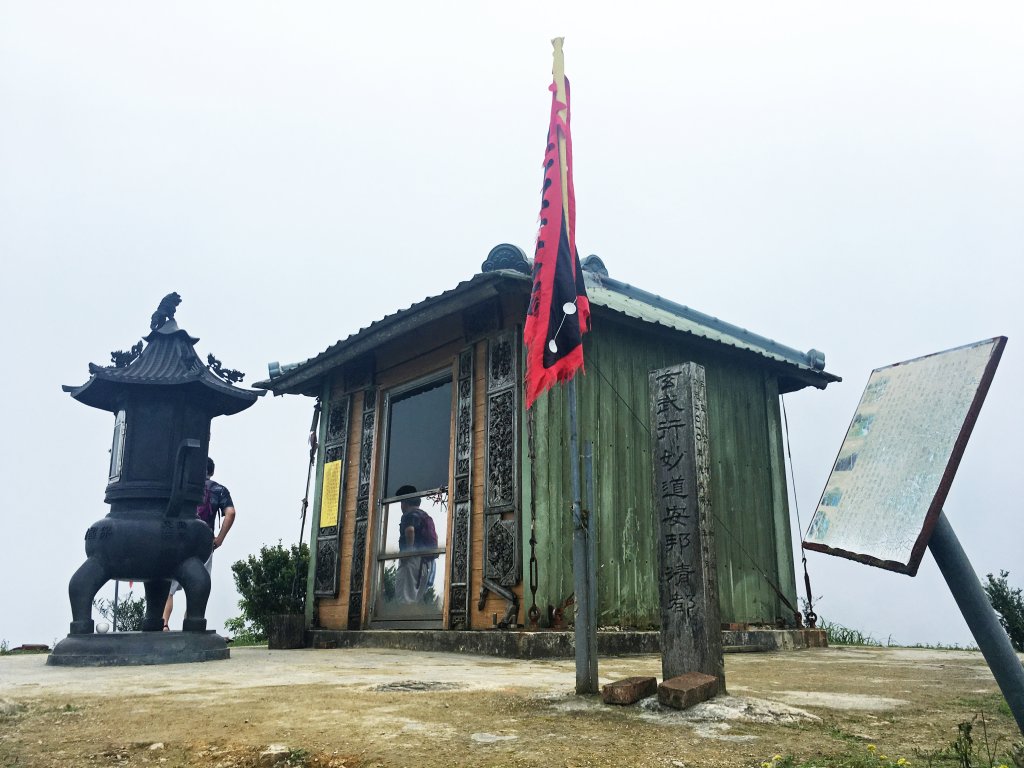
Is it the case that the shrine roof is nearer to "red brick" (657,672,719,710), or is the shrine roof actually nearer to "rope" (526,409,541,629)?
"rope" (526,409,541,629)

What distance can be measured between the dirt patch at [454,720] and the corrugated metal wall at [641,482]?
264cm

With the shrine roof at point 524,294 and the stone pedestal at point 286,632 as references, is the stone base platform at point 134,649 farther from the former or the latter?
the shrine roof at point 524,294

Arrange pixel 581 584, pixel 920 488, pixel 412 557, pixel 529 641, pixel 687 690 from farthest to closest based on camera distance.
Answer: pixel 412 557, pixel 529 641, pixel 581 584, pixel 687 690, pixel 920 488

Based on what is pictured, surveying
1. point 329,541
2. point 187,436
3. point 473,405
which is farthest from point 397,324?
point 329,541

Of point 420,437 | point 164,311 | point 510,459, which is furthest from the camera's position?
point 420,437

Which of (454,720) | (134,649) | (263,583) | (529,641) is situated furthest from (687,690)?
(263,583)

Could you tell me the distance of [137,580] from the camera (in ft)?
24.5

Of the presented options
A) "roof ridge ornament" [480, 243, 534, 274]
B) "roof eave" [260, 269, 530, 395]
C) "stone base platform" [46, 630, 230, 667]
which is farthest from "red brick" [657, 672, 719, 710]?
"roof ridge ornament" [480, 243, 534, 274]

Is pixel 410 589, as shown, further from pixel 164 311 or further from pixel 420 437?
pixel 164 311

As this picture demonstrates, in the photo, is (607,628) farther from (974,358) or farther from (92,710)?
(974,358)

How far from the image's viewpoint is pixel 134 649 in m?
6.88

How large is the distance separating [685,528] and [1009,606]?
8.57 m

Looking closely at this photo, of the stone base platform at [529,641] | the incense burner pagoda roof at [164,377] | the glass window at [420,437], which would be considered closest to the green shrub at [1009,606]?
the stone base platform at [529,641]

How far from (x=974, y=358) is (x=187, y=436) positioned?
7.40 m
